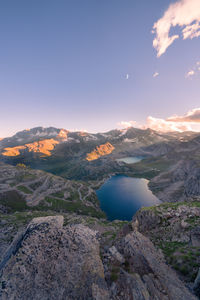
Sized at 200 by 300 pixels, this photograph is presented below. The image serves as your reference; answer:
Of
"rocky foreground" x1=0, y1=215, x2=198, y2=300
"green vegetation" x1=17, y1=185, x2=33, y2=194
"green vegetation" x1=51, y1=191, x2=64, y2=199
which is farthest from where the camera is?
"green vegetation" x1=51, y1=191, x2=64, y2=199

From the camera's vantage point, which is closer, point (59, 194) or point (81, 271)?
point (81, 271)

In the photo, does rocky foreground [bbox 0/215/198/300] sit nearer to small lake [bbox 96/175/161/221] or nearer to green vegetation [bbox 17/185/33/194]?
small lake [bbox 96/175/161/221]

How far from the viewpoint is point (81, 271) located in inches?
614

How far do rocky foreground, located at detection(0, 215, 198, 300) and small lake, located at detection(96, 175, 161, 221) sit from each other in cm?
9791

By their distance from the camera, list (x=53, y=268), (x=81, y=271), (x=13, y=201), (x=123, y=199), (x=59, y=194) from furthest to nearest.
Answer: (x=123, y=199)
(x=59, y=194)
(x=13, y=201)
(x=53, y=268)
(x=81, y=271)

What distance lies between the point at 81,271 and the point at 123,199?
134358 mm

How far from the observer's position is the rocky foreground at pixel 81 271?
1332 cm

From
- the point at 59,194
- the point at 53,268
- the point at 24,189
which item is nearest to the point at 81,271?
the point at 53,268

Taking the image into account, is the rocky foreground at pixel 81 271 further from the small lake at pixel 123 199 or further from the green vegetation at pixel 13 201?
the small lake at pixel 123 199

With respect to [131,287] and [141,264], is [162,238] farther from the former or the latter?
[131,287]

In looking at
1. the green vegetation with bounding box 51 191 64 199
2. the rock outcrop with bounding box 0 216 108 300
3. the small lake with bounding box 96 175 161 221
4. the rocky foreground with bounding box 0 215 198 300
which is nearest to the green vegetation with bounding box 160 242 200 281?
the rocky foreground with bounding box 0 215 198 300

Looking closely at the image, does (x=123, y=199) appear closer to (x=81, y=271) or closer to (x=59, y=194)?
(x=59, y=194)

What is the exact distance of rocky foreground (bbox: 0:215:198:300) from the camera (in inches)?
524

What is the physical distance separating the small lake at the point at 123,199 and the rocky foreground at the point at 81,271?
321 ft
